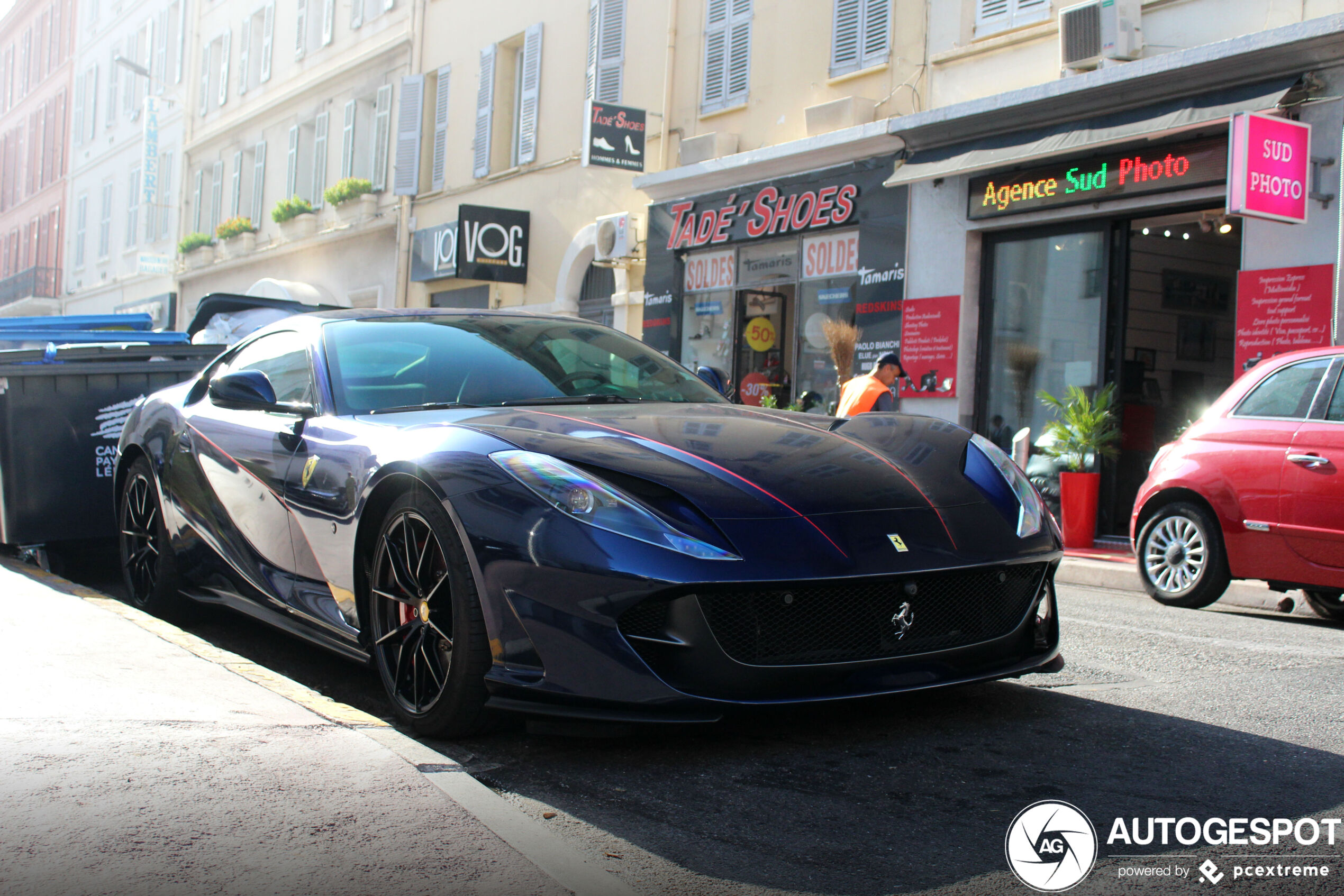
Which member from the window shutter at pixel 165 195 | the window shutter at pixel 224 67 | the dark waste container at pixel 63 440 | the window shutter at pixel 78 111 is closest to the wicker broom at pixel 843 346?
the dark waste container at pixel 63 440

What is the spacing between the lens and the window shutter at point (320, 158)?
26750mm

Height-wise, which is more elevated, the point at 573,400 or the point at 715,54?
the point at 715,54

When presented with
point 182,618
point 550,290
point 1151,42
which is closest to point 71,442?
point 182,618

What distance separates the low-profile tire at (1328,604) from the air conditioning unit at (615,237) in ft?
37.8

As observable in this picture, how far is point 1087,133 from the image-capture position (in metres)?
11.4

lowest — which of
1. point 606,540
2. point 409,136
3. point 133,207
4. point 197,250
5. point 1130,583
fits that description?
point 1130,583

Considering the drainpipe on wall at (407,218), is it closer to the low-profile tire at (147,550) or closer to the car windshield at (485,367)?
the low-profile tire at (147,550)

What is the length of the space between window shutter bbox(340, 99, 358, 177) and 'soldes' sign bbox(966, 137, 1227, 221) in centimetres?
1590

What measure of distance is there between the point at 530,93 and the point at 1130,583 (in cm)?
1398

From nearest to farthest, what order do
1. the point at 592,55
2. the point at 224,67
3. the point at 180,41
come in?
the point at 592,55, the point at 224,67, the point at 180,41

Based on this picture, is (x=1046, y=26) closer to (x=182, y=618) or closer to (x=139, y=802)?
(x=182, y=618)

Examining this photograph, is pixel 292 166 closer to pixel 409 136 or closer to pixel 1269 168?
pixel 409 136

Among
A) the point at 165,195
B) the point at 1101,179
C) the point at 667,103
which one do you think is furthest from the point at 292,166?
the point at 1101,179

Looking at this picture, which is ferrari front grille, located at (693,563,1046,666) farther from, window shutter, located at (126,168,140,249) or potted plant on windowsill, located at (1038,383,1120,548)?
window shutter, located at (126,168,140,249)
